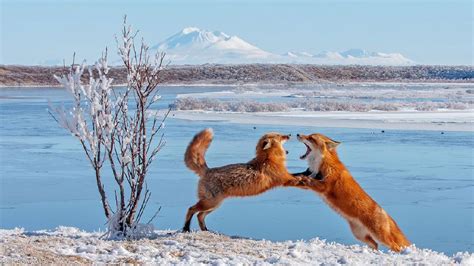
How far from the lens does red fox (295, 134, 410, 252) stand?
7176 mm

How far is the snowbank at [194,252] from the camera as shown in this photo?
6.16m

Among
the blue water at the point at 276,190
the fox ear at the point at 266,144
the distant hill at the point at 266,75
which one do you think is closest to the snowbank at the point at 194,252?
the fox ear at the point at 266,144

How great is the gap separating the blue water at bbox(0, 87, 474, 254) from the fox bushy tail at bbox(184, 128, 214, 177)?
1.52 m

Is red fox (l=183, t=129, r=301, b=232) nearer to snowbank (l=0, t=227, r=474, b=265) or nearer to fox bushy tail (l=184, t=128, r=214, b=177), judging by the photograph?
fox bushy tail (l=184, t=128, r=214, b=177)

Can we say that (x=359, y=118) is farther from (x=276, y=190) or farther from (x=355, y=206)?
(x=355, y=206)

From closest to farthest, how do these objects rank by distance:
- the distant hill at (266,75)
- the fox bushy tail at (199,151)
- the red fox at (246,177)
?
1. the red fox at (246,177)
2. the fox bushy tail at (199,151)
3. the distant hill at (266,75)

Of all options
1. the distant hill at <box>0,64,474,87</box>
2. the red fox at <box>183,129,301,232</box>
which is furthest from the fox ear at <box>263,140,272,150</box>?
the distant hill at <box>0,64,474,87</box>

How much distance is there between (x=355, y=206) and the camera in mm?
7195

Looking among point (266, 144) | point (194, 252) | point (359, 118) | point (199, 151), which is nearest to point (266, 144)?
point (266, 144)

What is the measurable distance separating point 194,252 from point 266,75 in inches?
3204

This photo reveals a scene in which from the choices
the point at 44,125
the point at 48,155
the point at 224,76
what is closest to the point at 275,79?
the point at 224,76

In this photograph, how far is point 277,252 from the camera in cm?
650

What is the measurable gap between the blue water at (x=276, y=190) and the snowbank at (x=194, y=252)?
167 centimetres

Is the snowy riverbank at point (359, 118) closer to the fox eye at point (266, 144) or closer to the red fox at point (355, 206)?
the red fox at point (355, 206)
